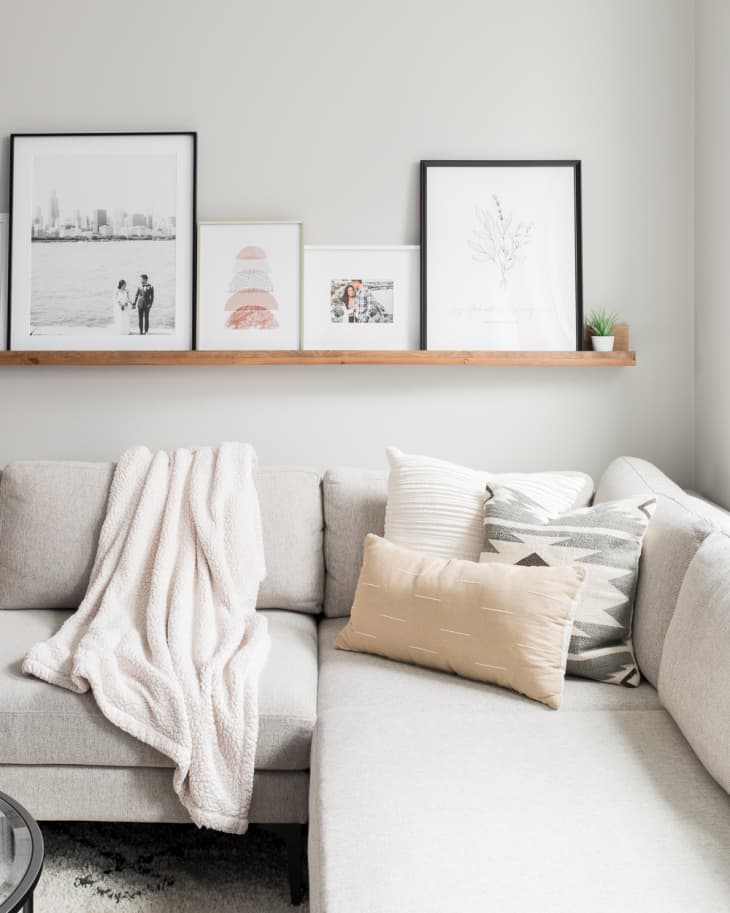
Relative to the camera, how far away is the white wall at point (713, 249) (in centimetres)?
241

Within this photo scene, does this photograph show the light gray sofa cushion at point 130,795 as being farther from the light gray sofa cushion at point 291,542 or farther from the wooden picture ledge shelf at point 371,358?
the wooden picture ledge shelf at point 371,358

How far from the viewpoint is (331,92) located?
2.64 metres

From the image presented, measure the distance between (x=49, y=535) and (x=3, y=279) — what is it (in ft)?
3.07

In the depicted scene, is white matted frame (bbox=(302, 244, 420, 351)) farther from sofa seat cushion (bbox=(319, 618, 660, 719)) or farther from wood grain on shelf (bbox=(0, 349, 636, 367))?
sofa seat cushion (bbox=(319, 618, 660, 719))

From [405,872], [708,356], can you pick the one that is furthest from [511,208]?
[405,872]

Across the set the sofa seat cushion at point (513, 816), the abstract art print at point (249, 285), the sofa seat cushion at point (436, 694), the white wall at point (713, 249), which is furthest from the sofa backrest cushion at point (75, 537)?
the white wall at point (713, 249)

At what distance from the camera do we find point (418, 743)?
150cm

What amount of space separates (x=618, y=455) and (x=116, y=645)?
1.70m

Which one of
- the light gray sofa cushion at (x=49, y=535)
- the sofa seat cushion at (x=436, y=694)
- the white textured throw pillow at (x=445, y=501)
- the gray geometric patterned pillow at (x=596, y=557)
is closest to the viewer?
the sofa seat cushion at (x=436, y=694)

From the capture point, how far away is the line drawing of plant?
2.63 meters

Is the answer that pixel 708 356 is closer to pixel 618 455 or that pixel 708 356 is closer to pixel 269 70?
pixel 618 455

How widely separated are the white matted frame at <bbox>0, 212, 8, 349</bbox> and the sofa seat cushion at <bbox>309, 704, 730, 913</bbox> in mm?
1768

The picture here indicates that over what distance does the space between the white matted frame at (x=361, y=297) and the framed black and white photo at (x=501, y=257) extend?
0.18ft

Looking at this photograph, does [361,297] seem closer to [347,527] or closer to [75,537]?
[347,527]
